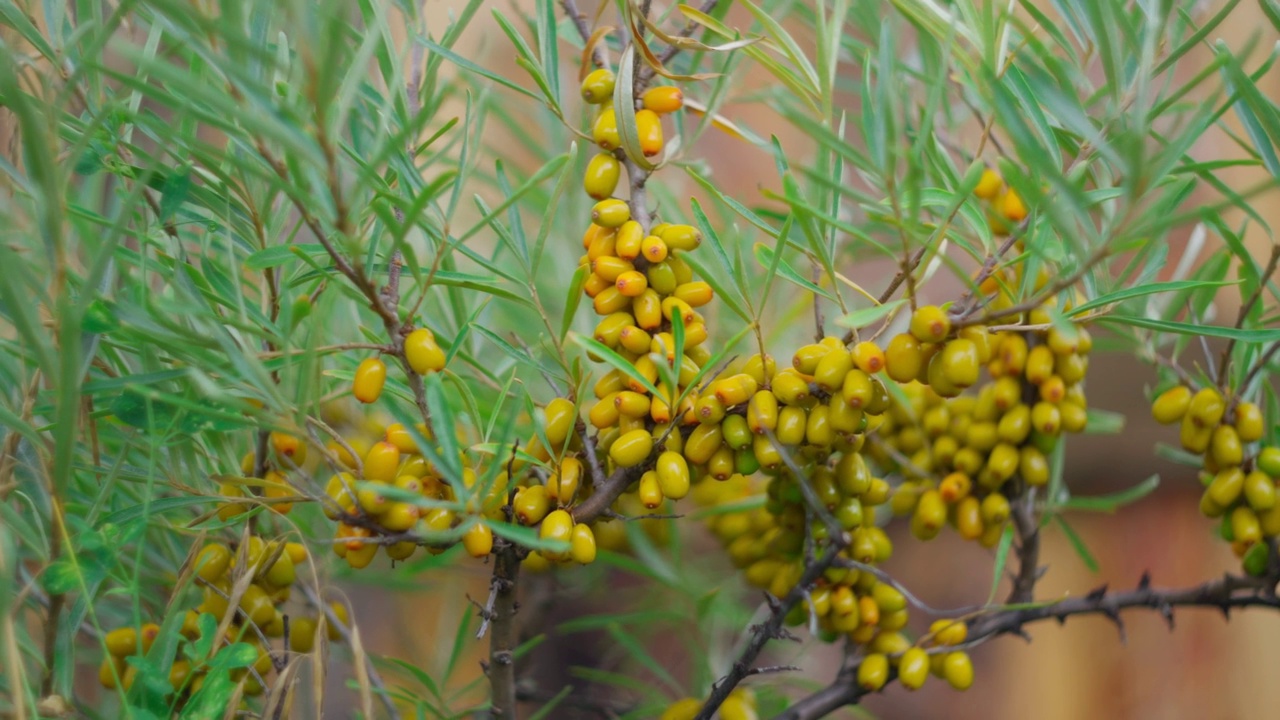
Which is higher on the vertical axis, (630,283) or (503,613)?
(630,283)

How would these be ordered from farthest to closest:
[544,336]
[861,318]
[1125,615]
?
[1125,615] < [544,336] < [861,318]

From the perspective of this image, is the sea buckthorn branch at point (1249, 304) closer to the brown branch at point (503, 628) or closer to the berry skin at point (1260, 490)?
the berry skin at point (1260, 490)

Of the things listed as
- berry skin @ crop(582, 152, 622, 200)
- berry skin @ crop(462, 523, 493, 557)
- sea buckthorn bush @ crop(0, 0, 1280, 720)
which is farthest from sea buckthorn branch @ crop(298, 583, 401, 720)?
berry skin @ crop(582, 152, 622, 200)

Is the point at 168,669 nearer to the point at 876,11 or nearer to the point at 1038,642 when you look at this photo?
the point at 876,11

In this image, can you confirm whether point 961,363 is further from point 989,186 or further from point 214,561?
point 214,561

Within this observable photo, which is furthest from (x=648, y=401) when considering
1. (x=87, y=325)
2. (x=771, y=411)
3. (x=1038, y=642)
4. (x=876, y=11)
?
(x=1038, y=642)

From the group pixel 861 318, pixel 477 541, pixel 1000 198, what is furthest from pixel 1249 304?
pixel 477 541

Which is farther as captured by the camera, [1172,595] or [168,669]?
[1172,595]
